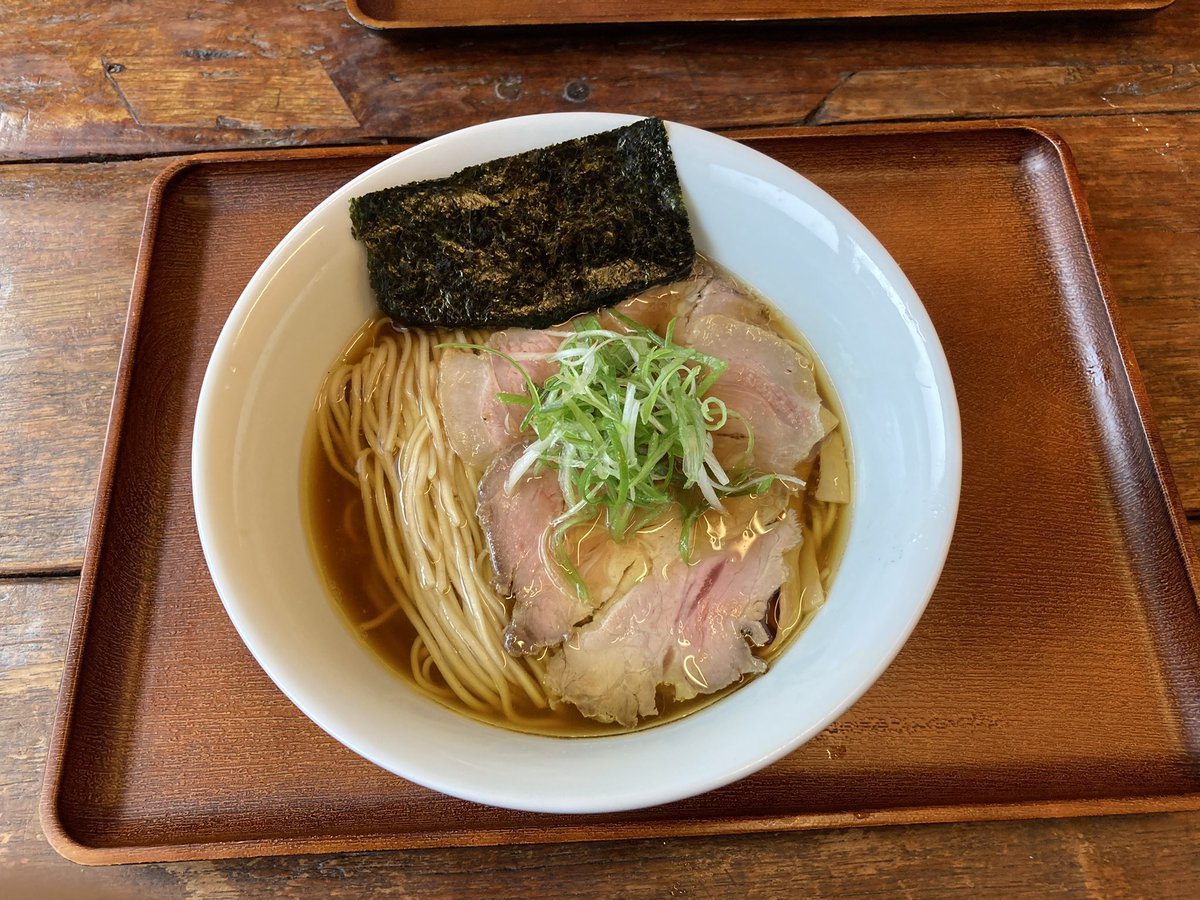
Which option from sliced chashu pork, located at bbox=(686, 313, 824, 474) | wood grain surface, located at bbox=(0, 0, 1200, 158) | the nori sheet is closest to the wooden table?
wood grain surface, located at bbox=(0, 0, 1200, 158)

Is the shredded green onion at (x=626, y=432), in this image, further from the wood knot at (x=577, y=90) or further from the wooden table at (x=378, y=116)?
the wood knot at (x=577, y=90)

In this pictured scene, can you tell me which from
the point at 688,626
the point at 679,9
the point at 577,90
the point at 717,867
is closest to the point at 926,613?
the point at 688,626

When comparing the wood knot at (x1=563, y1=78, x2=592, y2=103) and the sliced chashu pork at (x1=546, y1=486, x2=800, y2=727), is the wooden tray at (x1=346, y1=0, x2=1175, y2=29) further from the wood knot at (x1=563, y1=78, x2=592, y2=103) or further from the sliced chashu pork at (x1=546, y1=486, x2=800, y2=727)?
→ the sliced chashu pork at (x1=546, y1=486, x2=800, y2=727)

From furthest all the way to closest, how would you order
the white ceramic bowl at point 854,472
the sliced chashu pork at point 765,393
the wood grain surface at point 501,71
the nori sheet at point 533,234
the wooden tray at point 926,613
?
the wood grain surface at point 501,71
the sliced chashu pork at point 765,393
the nori sheet at point 533,234
the wooden tray at point 926,613
the white ceramic bowl at point 854,472

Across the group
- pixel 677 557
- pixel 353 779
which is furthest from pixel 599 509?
pixel 353 779

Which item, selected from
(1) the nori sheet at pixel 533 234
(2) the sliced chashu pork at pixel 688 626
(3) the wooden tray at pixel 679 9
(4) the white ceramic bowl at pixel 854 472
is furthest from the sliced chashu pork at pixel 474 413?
(3) the wooden tray at pixel 679 9

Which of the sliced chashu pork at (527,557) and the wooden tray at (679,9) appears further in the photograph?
the wooden tray at (679,9)
